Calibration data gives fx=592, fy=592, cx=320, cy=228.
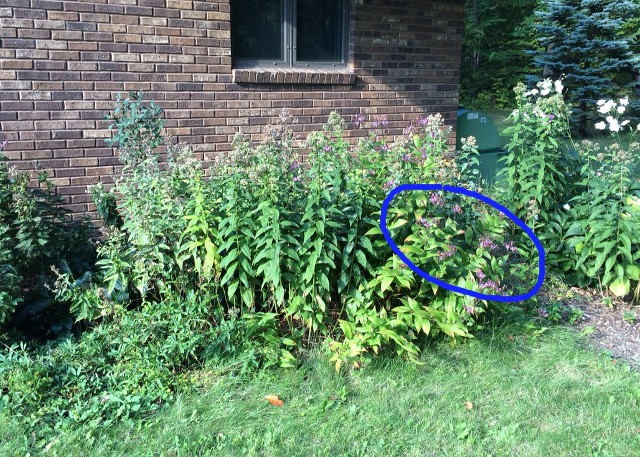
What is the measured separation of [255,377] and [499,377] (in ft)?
4.70

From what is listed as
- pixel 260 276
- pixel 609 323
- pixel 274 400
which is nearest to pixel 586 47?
pixel 609 323

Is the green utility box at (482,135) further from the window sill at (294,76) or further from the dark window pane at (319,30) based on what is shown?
the dark window pane at (319,30)

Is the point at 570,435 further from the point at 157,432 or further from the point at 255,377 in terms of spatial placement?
→ the point at 157,432

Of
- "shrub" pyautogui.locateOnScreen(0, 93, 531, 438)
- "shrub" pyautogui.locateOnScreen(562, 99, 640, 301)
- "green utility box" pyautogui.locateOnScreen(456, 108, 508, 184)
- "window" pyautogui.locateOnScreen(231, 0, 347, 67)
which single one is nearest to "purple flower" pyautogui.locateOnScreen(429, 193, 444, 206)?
"shrub" pyautogui.locateOnScreen(0, 93, 531, 438)

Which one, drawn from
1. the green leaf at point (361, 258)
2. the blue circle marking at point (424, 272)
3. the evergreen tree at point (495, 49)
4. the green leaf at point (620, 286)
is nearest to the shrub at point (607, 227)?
the green leaf at point (620, 286)

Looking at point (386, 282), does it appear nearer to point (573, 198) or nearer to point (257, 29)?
point (573, 198)

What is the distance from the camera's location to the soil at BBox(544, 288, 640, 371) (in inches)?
153

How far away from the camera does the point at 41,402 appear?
3021mm

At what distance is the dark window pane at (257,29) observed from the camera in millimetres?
6086

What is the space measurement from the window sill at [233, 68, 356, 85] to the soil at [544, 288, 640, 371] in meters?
3.35

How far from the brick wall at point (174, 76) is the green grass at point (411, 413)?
93.5 inches

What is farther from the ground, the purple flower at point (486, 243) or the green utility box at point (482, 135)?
the green utility box at point (482, 135)

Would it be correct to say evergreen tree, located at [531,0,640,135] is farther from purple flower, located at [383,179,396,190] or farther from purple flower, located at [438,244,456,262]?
purple flower, located at [438,244,456,262]

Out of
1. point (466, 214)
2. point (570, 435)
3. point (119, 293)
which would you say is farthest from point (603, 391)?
point (119, 293)
